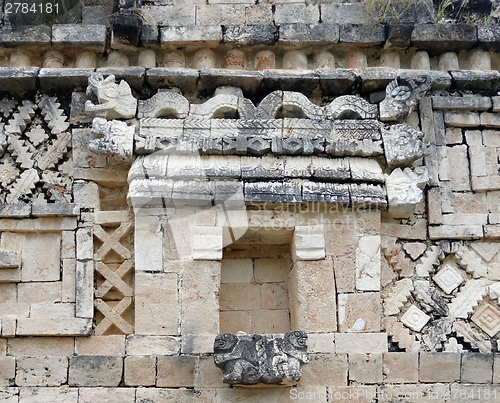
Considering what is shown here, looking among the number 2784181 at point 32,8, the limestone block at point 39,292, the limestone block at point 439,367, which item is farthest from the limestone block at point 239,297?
the number 2784181 at point 32,8

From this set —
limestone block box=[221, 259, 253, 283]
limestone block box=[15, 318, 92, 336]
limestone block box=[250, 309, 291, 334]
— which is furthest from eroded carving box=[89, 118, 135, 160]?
limestone block box=[250, 309, 291, 334]

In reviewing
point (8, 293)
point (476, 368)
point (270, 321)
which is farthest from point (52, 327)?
point (476, 368)

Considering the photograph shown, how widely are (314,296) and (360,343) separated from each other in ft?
1.83

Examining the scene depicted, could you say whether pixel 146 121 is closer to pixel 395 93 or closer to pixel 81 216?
pixel 81 216

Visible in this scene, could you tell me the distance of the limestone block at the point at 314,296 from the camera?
22.0 ft

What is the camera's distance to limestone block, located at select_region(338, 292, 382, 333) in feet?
22.0

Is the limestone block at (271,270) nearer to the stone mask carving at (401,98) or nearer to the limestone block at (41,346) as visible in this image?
the stone mask carving at (401,98)

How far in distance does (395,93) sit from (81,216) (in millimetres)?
3120

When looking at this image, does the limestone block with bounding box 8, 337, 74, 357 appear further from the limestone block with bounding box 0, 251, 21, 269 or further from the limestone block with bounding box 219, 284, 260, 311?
the limestone block with bounding box 219, 284, 260, 311

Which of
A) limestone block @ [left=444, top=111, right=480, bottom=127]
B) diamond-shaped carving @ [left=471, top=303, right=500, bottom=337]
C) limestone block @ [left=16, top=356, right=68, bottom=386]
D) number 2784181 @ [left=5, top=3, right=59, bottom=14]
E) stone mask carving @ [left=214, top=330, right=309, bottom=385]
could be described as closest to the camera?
stone mask carving @ [left=214, top=330, right=309, bottom=385]

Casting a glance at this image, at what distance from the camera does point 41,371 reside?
6484mm

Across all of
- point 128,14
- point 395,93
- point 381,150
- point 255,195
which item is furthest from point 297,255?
point 128,14

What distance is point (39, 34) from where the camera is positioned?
750 cm

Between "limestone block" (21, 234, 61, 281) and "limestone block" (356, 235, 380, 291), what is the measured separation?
8.68ft
